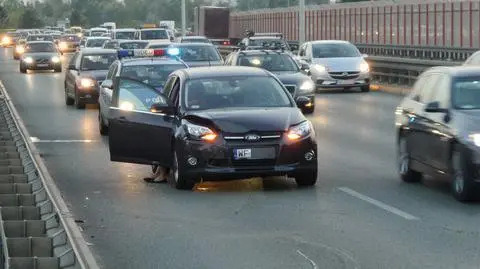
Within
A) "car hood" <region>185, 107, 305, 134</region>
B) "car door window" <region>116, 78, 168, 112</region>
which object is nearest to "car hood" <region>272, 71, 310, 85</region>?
"car door window" <region>116, 78, 168, 112</region>

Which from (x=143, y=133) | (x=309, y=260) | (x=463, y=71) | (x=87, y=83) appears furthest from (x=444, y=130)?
(x=87, y=83)

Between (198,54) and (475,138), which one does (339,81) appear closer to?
(198,54)

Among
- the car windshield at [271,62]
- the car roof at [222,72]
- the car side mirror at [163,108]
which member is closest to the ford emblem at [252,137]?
the car side mirror at [163,108]

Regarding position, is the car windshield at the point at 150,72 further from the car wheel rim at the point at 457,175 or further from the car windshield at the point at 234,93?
the car wheel rim at the point at 457,175

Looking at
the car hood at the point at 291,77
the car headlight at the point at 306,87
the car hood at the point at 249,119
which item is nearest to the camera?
the car hood at the point at 249,119

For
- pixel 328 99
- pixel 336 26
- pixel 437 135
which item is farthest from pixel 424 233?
pixel 336 26

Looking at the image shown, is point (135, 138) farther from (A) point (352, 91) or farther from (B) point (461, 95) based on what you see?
(A) point (352, 91)

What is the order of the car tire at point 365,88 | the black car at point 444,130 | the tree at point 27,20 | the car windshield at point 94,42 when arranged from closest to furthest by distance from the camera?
the black car at point 444,130 < the car tire at point 365,88 < the car windshield at point 94,42 < the tree at point 27,20

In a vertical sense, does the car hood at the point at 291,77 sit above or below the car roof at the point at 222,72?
below

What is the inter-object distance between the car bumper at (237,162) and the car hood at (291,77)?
43.7 ft

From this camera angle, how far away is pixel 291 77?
27.4 metres

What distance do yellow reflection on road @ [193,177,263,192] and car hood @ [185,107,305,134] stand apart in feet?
2.92

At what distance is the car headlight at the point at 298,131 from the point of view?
1367 centimetres

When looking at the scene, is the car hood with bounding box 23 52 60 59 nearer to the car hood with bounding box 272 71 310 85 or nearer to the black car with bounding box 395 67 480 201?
the car hood with bounding box 272 71 310 85
